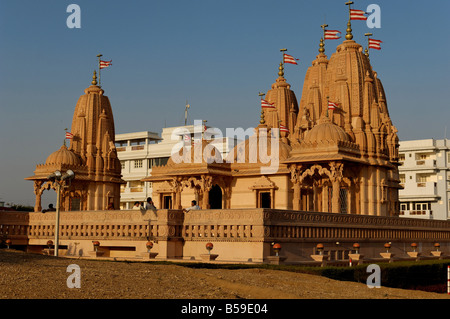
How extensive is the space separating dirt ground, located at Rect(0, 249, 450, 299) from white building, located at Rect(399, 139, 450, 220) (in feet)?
192

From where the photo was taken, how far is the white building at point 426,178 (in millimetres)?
76312

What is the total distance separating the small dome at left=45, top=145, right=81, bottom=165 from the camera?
48.6 meters

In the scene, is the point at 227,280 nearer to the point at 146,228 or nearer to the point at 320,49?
the point at 146,228

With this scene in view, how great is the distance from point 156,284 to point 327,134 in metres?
23.7

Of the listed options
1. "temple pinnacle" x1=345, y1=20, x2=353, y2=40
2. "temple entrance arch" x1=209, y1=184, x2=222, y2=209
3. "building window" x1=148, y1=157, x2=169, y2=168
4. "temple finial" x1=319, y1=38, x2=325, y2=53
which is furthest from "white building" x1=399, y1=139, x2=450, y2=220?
"temple entrance arch" x1=209, y1=184, x2=222, y2=209

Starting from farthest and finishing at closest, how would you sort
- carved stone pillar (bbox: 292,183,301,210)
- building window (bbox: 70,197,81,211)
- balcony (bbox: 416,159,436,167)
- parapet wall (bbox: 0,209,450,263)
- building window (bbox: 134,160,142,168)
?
1. building window (bbox: 134,160,142,168)
2. balcony (bbox: 416,159,436,167)
3. building window (bbox: 70,197,81,211)
4. carved stone pillar (bbox: 292,183,301,210)
5. parapet wall (bbox: 0,209,450,263)

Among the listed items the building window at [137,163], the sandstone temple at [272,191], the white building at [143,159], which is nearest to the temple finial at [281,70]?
the sandstone temple at [272,191]

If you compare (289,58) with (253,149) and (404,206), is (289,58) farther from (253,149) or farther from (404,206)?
(404,206)

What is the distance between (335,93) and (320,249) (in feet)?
52.9

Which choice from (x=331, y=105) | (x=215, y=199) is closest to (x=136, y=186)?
(x=215, y=199)

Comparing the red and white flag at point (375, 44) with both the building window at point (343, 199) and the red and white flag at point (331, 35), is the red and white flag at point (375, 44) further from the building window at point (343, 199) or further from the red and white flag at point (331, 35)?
the building window at point (343, 199)

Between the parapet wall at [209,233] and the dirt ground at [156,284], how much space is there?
7.99 meters

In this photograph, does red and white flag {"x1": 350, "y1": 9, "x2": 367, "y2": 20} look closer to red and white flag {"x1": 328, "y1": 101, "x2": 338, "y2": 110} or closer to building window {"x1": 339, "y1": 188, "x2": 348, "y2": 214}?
red and white flag {"x1": 328, "y1": 101, "x2": 338, "y2": 110}
